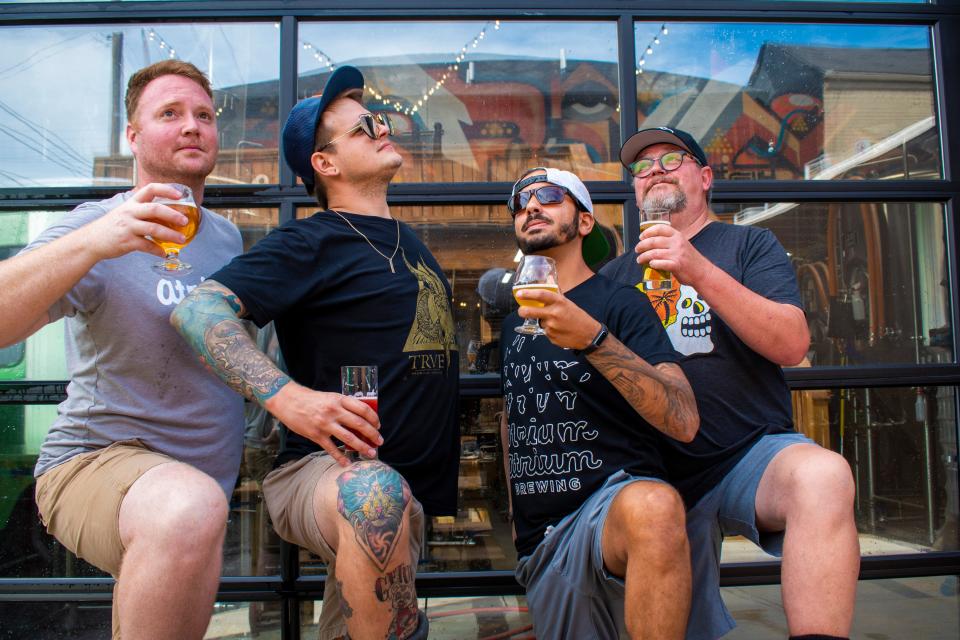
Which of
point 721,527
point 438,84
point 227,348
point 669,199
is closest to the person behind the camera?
point 227,348

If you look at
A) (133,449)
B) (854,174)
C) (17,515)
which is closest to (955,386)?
(854,174)

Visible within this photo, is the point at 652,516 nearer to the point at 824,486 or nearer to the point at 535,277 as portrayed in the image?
the point at 824,486

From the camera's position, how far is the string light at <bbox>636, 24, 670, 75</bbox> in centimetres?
326

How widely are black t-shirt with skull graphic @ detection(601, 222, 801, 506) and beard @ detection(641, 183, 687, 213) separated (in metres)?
0.23

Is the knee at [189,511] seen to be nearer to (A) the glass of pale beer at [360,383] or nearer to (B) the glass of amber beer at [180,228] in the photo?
(A) the glass of pale beer at [360,383]

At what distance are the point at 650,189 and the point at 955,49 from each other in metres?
1.70

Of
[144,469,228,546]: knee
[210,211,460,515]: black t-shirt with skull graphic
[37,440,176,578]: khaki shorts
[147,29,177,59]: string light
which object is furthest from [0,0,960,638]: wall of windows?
[144,469,228,546]: knee

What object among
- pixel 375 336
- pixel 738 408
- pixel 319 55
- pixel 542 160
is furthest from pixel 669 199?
pixel 319 55

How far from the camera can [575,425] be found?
7.77ft

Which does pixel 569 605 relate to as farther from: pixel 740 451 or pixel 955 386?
pixel 955 386

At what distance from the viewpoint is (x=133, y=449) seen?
2.17 m

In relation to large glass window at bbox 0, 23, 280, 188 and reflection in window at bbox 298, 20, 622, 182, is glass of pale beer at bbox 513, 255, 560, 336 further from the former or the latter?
large glass window at bbox 0, 23, 280, 188

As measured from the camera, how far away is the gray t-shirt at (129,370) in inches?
87.4

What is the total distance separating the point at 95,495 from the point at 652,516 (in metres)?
1.51
